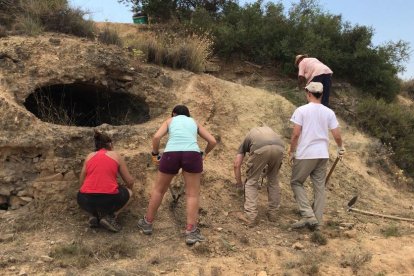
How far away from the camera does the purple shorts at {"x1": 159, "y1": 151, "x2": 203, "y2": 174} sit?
18.4ft

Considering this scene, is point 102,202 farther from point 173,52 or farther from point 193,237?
point 173,52

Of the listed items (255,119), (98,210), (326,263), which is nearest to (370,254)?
(326,263)

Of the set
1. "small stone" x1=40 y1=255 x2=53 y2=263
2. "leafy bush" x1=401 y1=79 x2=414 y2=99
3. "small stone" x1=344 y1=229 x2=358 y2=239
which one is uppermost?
"leafy bush" x1=401 y1=79 x2=414 y2=99

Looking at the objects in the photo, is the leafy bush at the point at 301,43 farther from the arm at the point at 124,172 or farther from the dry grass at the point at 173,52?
the arm at the point at 124,172

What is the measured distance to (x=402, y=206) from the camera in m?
8.61

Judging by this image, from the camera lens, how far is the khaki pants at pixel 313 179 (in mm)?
6344

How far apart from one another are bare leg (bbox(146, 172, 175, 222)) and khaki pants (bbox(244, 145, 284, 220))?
1.19 meters

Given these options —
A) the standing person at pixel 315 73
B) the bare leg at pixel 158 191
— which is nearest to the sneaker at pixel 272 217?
the bare leg at pixel 158 191

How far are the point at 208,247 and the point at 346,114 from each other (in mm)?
6560

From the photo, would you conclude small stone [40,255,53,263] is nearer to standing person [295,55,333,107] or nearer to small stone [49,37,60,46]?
small stone [49,37,60,46]

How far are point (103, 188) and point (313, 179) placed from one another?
2771 millimetres

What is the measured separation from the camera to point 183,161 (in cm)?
562

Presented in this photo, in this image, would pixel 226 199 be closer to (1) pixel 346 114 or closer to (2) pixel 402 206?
(2) pixel 402 206

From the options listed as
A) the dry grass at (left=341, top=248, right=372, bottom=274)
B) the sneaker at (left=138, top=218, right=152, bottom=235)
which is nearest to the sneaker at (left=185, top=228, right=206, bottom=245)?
the sneaker at (left=138, top=218, right=152, bottom=235)
